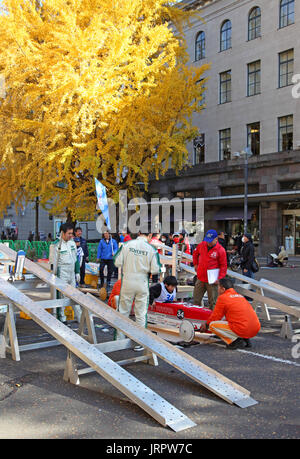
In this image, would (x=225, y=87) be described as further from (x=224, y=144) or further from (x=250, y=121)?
(x=224, y=144)

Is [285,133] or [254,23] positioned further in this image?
[254,23]

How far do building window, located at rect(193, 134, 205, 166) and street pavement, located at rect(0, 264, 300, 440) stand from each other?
27890 millimetres

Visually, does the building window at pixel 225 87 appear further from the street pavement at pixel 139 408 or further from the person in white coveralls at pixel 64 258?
the street pavement at pixel 139 408

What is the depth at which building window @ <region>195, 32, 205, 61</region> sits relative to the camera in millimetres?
33844

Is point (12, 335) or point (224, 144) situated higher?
point (224, 144)

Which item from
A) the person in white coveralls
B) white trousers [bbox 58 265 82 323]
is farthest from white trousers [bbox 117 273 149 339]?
the person in white coveralls

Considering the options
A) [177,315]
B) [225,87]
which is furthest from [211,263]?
[225,87]

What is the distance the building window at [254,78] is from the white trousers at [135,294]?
87.8ft

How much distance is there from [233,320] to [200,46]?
1244 inches

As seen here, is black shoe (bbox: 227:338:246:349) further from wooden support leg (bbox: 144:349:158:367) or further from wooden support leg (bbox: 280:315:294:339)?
wooden support leg (bbox: 144:349:158:367)

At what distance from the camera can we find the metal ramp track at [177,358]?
15.6ft

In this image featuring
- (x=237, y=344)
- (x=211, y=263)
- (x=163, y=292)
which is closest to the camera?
(x=237, y=344)

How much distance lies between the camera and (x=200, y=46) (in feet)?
112

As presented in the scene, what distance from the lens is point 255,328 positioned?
6.80m
